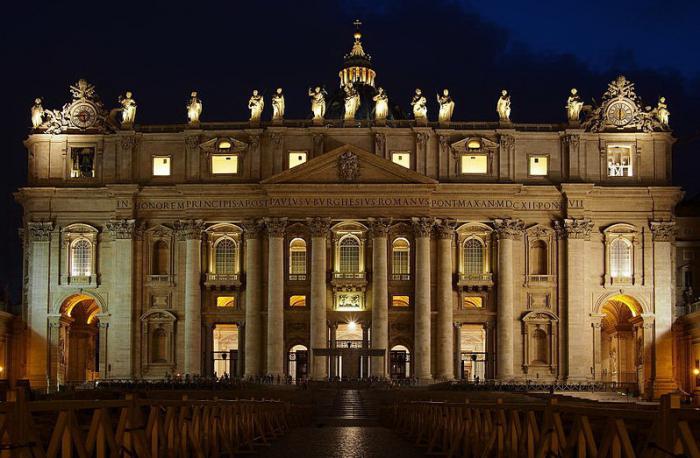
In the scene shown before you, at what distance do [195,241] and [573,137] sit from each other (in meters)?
27.8

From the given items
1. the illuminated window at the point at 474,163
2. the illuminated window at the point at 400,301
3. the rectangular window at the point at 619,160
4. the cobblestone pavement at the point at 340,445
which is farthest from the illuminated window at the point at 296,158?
the cobblestone pavement at the point at 340,445

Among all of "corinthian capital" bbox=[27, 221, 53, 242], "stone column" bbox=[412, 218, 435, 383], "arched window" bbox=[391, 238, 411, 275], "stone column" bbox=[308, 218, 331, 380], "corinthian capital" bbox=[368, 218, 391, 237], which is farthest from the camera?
"corinthian capital" bbox=[27, 221, 53, 242]

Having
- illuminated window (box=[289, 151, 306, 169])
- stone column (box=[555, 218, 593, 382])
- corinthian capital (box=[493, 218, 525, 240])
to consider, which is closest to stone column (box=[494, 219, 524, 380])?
corinthian capital (box=[493, 218, 525, 240])

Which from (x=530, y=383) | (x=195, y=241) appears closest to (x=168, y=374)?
(x=195, y=241)

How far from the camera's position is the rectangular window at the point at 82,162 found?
83500 mm

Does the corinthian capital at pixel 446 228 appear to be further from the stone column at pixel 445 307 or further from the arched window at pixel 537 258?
the arched window at pixel 537 258

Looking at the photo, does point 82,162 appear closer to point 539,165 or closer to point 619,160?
point 539,165

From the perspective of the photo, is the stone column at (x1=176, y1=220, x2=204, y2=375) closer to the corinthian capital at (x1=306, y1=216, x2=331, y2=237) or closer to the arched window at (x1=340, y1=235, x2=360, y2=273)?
the corinthian capital at (x1=306, y1=216, x2=331, y2=237)

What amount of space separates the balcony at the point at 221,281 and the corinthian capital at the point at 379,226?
33.4ft

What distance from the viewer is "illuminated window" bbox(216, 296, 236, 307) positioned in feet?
267

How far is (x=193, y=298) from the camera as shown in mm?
80125

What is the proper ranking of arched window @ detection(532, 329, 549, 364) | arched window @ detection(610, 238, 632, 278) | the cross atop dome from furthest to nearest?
the cross atop dome < arched window @ detection(610, 238, 632, 278) < arched window @ detection(532, 329, 549, 364)

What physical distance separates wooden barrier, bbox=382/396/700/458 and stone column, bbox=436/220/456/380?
4737cm

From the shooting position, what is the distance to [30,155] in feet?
275
